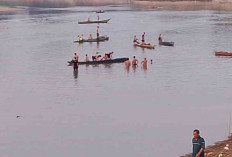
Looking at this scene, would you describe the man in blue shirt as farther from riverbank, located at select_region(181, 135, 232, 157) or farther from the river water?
the river water

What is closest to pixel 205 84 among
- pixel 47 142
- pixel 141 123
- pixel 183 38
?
pixel 141 123

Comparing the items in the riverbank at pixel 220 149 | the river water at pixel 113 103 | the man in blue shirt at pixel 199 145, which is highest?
the man in blue shirt at pixel 199 145

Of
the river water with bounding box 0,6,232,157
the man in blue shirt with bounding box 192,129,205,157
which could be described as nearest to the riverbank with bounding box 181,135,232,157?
the river water with bounding box 0,6,232,157

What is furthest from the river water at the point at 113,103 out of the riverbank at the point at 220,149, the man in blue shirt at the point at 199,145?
the man in blue shirt at the point at 199,145

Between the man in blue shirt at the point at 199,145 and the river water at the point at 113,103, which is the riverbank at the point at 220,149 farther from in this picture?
the man in blue shirt at the point at 199,145

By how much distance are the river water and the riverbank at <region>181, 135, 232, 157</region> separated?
1103mm

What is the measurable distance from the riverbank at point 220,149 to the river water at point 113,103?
1103mm

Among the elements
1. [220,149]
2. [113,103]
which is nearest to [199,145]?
[220,149]

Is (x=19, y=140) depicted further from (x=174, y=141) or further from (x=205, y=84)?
(x=205, y=84)

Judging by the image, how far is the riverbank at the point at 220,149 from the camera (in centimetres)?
2194

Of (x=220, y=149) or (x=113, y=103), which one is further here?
(x=113, y=103)

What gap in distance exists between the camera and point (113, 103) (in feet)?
119

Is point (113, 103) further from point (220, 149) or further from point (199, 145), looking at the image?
point (199, 145)

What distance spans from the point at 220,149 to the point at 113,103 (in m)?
13.9
